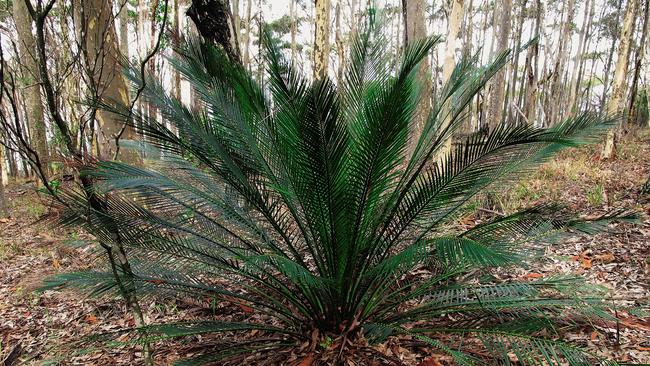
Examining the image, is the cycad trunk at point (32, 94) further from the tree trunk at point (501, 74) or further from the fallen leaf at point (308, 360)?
the tree trunk at point (501, 74)

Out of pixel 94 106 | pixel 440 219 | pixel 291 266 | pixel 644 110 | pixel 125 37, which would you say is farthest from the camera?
pixel 644 110

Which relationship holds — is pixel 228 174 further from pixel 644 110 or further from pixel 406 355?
pixel 644 110

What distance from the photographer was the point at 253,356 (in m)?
2.80

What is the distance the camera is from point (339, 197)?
2.33 meters

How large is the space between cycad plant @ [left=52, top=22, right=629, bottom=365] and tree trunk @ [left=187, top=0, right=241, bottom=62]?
1226 millimetres

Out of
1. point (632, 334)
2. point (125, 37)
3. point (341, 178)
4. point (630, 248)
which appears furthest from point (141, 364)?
point (125, 37)

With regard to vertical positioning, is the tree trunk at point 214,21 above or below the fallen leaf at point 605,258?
above

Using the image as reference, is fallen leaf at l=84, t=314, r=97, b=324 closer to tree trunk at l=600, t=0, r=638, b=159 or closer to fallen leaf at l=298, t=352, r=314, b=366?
fallen leaf at l=298, t=352, r=314, b=366

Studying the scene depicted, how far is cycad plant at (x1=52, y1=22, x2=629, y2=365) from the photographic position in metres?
2.16

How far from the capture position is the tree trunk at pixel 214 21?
3.72 meters

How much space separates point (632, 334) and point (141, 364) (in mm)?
3497

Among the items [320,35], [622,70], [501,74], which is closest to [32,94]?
[320,35]

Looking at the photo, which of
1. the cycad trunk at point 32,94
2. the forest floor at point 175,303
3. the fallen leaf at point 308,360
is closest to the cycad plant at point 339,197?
the fallen leaf at point 308,360

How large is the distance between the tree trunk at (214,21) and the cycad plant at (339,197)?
1.23 m
